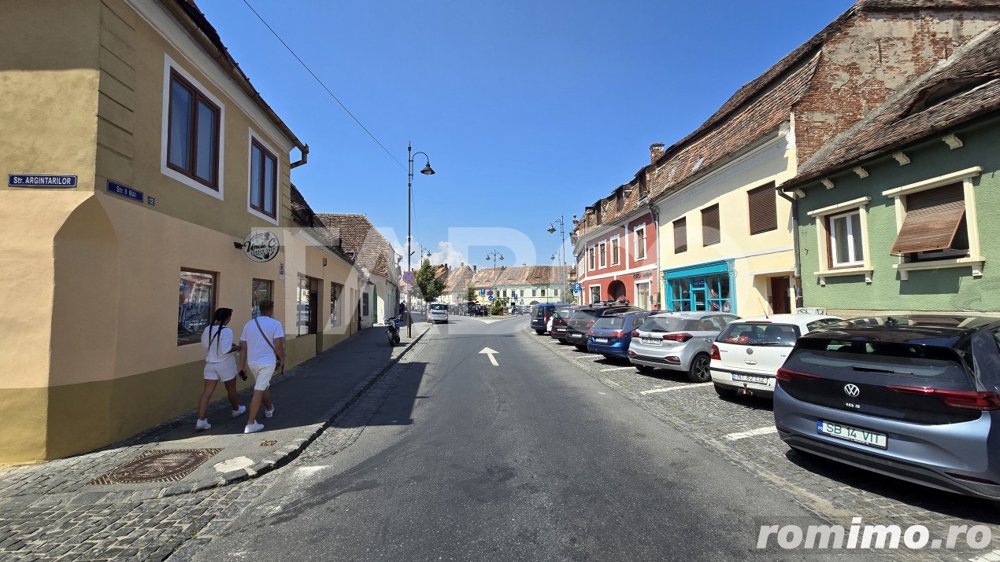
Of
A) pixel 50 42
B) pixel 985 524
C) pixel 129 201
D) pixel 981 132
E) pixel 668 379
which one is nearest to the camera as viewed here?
pixel 985 524

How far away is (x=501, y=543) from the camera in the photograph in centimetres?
329

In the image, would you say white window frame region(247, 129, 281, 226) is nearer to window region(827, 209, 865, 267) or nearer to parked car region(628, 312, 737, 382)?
parked car region(628, 312, 737, 382)

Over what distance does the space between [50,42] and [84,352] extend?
3623 mm

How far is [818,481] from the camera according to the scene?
14.5ft

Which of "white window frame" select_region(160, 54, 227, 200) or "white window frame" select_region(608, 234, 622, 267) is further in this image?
"white window frame" select_region(608, 234, 622, 267)

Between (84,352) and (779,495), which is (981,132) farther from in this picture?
(84,352)

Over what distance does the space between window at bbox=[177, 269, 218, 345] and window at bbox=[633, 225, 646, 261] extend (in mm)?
18659

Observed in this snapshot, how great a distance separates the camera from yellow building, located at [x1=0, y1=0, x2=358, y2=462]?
511 centimetres

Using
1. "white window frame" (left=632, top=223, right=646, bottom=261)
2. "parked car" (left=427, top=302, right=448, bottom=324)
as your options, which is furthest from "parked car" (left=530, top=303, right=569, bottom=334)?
"parked car" (left=427, top=302, right=448, bottom=324)

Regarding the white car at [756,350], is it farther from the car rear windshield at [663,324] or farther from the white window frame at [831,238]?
the white window frame at [831,238]

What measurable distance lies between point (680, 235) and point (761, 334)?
12.0m

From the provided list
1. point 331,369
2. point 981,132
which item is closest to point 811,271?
point 981,132

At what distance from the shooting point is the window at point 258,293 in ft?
31.4

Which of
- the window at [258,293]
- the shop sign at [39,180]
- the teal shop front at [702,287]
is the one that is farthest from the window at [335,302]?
the teal shop front at [702,287]
